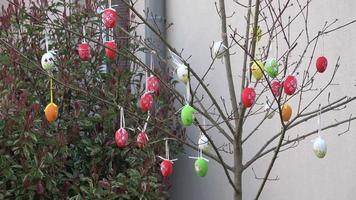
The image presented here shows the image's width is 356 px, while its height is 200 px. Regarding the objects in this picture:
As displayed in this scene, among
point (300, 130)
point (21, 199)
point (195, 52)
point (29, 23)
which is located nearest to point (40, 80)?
point (29, 23)

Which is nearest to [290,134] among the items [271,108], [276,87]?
[271,108]

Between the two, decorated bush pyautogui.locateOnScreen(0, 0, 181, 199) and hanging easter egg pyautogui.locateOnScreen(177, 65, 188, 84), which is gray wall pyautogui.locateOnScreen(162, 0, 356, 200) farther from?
hanging easter egg pyautogui.locateOnScreen(177, 65, 188, 84)

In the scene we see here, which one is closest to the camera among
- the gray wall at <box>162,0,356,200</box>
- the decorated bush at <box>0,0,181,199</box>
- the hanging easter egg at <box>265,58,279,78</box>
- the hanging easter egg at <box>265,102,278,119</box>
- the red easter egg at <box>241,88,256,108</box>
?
the red easter egg at <box>241,88,256,108</box>

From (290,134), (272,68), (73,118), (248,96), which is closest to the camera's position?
(248,96)

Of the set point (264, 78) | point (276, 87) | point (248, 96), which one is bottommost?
point (248, 96)

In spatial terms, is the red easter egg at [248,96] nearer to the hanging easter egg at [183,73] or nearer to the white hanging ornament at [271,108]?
the hanging easter egg at [183,73]

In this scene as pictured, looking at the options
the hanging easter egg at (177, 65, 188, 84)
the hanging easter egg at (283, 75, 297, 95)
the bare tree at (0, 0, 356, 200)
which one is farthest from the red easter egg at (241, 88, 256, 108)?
the hanging easter egg at (177, 65, 188, 84)

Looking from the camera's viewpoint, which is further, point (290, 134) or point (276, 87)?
point (290, 134)

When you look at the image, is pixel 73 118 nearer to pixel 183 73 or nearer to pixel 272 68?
pixel 183 73

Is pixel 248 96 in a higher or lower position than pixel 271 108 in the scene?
lower

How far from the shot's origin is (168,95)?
5406 millimetres

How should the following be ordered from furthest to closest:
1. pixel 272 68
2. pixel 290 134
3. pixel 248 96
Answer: pixel 290 134 < pixel 272 68 < pixel 248 96

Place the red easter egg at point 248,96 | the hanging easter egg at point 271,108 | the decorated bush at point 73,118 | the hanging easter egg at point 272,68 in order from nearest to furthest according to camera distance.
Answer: the red easter egg at point 248,96 → the hanging easter egg at point 272,68 → the hanging easter egg at point 271,108 → the decorated bush at point 73,118

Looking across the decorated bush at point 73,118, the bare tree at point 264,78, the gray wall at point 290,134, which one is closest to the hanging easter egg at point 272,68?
the bare tree at point 264,78
